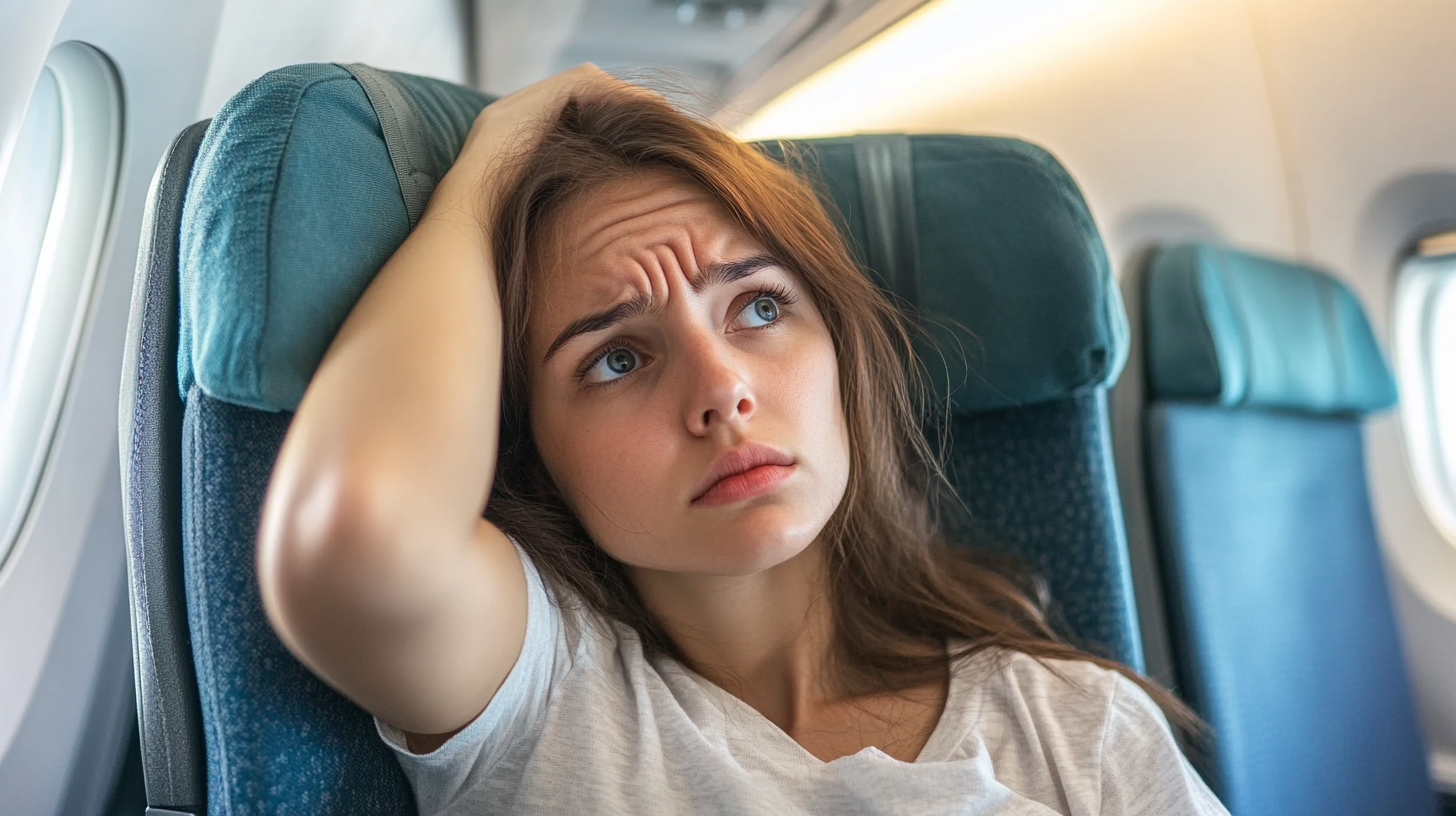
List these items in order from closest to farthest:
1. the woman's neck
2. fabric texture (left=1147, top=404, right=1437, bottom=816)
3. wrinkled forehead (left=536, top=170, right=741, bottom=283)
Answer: wrinkled forehead (left=536, top=170, right=741, bottom=283) → the woman's neck → fabric texture (left=1147, top=404, right=1437, bottom=816)

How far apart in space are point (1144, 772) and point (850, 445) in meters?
0.51

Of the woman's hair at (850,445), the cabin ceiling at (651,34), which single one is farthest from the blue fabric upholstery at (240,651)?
the cabin ceiling at (651,34)

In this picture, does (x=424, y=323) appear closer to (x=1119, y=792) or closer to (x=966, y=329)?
(x=966, y=329)

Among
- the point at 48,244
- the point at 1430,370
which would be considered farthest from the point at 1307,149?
the point at 48,244

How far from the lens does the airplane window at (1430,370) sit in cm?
171

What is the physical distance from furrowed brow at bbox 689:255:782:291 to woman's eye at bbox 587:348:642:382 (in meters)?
0.10

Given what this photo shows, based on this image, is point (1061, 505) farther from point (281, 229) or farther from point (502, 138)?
point (281, 229)

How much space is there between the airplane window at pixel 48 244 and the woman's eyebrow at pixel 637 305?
0.77 metres

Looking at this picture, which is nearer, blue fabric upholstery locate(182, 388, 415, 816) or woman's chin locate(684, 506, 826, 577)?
blue fabric upholstery locate(182, 388, 415, 816)

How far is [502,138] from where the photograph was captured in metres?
1.12

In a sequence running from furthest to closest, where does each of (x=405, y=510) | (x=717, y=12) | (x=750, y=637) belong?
1. (x=717, y=12)
2. (x=750, y=637)
3. (x=405, y=510)

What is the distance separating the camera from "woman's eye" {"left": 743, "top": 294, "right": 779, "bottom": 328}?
3.65 feet

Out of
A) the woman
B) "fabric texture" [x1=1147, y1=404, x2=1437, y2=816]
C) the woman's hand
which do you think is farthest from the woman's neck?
"fabric texture" [x1=1147, y1=404, x2=1437, y2=816]

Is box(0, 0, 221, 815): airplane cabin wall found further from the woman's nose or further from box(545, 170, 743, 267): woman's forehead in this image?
the woman's nose
